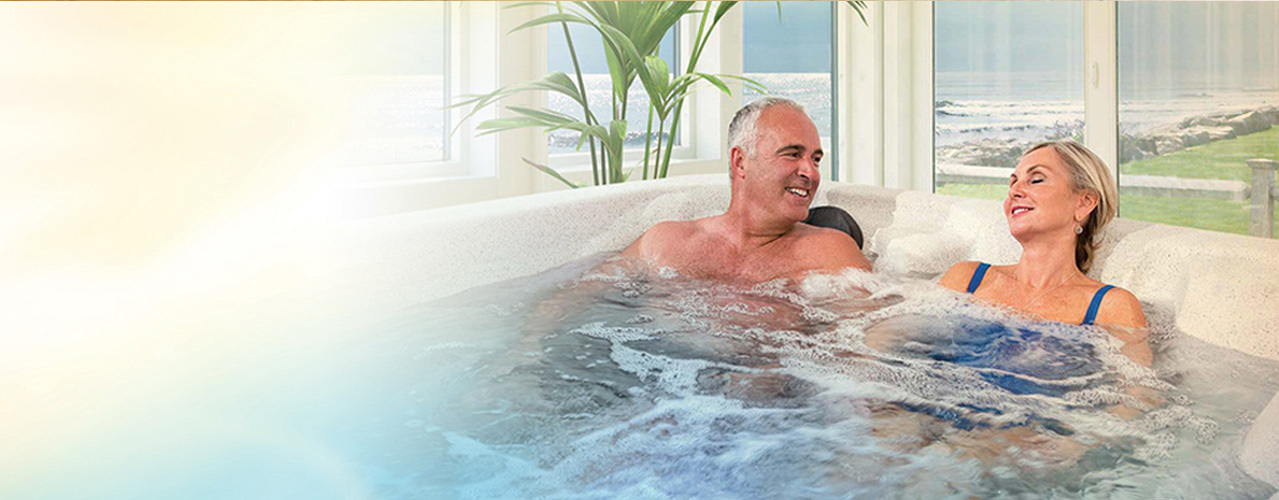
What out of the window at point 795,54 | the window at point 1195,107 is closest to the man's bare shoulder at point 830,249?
the window at point 1195,107

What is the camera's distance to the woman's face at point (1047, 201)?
5.58 ft

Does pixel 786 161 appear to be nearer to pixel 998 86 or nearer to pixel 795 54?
pixel 998 86

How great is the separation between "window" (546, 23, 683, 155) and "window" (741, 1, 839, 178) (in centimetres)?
44

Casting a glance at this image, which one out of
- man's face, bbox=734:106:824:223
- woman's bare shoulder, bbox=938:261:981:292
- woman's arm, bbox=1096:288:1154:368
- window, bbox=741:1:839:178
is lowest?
woman's arm, bbox=1096:288:1154:368

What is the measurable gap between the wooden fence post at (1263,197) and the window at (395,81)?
2327 mm

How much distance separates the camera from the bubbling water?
1020 mm

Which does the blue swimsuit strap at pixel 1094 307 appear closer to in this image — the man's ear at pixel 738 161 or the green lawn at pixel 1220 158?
the man's ear at pixel 738 161

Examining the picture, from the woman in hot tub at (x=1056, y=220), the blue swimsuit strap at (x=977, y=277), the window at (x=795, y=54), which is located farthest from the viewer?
the window at (x=795, y=54)

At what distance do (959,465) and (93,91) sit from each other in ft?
5.61

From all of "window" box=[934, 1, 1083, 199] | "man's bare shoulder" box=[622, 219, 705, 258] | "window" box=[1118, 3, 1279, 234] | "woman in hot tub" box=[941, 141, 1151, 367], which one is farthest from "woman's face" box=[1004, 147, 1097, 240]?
"window" box=[934, 1, 1083, 199]

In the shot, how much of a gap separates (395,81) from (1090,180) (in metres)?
1.96

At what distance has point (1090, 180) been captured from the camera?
66.7 inches

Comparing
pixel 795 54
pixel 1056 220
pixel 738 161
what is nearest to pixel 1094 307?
pixel 1056 220

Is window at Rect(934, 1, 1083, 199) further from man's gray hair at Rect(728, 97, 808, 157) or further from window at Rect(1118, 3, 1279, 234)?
man's gray hair at Rect(728, 97, 808, 157)
